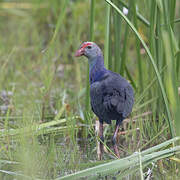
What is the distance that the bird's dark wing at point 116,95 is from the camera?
278 cm

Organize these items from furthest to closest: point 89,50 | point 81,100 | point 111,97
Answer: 1. point 81,100
2. point 89,50
3. point 111,97

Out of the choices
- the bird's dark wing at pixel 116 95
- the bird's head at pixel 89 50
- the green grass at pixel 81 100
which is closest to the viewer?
the green grass at pixel 81 100

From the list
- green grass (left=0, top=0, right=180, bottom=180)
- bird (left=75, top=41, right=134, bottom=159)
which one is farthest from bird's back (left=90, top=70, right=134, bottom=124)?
green grass (left=0, top=0, right=180, bottom=180)

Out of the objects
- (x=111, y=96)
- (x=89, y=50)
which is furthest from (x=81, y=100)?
(x=111, y=96)

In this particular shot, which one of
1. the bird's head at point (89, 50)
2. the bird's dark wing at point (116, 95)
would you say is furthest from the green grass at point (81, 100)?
the bird's dark wing at point (116, 95)

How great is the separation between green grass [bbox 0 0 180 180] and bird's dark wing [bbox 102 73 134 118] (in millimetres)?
243

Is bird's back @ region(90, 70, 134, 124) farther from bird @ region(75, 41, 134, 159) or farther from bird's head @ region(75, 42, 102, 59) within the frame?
bird's head @ region(75, 42, 102, 59)

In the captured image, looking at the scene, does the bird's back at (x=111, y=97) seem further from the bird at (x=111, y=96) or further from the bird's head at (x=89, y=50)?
the bird's head at (x=89, y=50)

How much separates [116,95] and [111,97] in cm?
3

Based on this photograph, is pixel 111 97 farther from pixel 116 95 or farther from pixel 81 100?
pixel 81 100

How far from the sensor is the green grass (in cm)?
245

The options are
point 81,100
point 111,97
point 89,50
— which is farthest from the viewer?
point 81,100

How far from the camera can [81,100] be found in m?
4.29

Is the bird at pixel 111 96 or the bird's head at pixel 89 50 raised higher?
the bird's head at pixel 89 50
